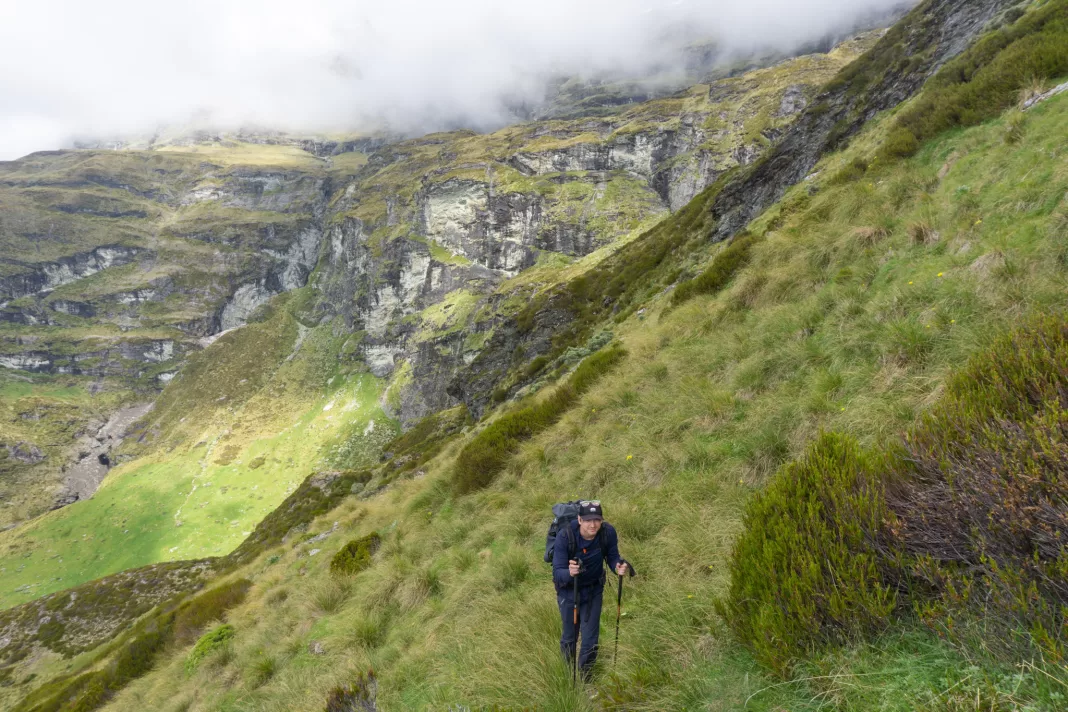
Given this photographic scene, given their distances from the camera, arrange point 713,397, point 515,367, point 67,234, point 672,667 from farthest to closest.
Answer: point 67,234, point 515,367, point 713,397, point 672,667

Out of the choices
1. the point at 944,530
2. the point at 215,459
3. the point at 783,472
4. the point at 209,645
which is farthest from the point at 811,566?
the point at 215,459

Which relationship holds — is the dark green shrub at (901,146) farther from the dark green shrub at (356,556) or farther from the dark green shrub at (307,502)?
the dark green shrub at (307,502)

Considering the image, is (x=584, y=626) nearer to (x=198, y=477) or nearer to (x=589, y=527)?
(x=589, y=527)

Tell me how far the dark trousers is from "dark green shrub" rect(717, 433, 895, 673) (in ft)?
4.10

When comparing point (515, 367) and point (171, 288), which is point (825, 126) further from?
point (171, 288)

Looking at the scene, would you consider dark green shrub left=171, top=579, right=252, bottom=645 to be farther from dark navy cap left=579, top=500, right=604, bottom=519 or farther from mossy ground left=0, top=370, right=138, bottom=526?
mossy ground left=0, top=370, right=138, bottom=526

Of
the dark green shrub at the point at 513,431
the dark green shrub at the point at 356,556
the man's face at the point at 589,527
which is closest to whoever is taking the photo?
the man's face at the point at 589,527

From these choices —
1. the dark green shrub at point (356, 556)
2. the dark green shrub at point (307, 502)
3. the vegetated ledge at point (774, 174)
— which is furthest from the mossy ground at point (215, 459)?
the dark green shrub at point (356, 556)

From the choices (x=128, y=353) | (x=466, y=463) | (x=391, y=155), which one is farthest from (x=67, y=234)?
(x=466, y=463)

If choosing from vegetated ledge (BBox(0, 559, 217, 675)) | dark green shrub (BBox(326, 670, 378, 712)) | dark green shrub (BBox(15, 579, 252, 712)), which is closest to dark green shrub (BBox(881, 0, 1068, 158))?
dark green shrub (BBox(326, 670, 378, 712))

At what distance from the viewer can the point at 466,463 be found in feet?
35.7

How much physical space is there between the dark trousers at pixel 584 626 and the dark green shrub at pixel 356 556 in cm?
694

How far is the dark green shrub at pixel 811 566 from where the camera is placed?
2.38 meters

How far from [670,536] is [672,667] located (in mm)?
1894
